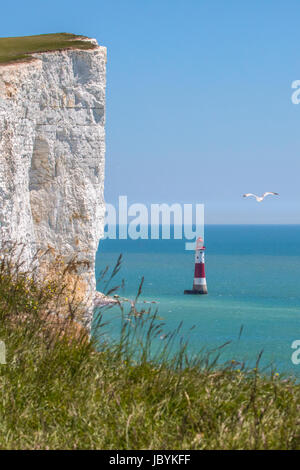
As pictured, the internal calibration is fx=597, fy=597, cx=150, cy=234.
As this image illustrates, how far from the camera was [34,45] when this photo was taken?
1293 cm

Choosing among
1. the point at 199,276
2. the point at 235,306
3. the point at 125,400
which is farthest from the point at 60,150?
the point at 199,276

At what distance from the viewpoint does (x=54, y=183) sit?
12281 millimetres

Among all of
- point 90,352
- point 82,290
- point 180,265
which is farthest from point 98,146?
point 180,265

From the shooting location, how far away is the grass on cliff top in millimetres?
11992

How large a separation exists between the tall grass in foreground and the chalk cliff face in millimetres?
6762

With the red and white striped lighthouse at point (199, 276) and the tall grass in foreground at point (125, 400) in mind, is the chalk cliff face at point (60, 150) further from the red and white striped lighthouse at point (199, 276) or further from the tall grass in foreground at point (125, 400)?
the red and white striped lighthouse at point (199, 276)

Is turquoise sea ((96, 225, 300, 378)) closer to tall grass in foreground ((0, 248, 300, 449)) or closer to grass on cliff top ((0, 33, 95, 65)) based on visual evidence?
grass on cliff top ((0, 33, 95, 65))

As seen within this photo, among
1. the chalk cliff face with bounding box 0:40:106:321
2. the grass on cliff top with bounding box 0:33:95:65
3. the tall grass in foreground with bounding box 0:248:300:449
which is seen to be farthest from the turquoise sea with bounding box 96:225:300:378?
the tall grass in foreground with bounding box 0:248:300:449

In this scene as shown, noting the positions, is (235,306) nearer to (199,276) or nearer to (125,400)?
(199,276)

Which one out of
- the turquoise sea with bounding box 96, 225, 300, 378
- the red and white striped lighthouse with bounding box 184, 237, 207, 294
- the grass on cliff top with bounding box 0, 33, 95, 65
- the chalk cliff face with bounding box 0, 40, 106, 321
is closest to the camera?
the chalk cliff face with bounding box 0, 40, 106, 321

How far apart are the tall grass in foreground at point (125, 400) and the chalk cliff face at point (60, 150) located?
6762mm

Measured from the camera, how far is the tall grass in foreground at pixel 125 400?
333 cm

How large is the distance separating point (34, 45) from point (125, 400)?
35.3 ft

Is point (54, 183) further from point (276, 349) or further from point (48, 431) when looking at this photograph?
point (276, 349)
